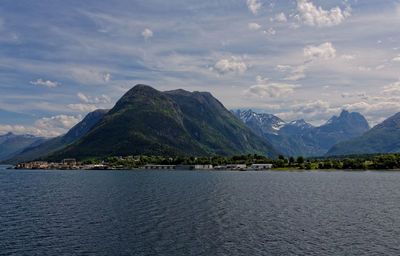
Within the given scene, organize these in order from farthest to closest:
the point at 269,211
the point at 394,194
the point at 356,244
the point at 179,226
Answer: the point at 394,194 < the point at 269,211 < the point at 179,226 < the point at 356,244

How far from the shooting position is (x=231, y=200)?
108188 millimetres

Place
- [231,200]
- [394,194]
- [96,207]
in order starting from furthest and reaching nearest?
[394,194] < [231,200] < [96,207]

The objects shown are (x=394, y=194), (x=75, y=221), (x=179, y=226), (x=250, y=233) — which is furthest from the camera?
(x=394, y=194)

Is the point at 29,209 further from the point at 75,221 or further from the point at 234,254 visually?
the point at 234,254

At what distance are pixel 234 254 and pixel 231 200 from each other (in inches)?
2293

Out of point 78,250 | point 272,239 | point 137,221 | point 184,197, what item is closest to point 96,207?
point 137,221

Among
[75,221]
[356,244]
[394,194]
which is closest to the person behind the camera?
[356,244]

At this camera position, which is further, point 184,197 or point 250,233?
point 184,197

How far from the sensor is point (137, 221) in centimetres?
7362

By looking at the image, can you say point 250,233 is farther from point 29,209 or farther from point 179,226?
point 29,209

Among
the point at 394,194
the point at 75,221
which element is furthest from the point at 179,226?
the point at 394,194

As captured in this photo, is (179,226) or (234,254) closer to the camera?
(234,254)

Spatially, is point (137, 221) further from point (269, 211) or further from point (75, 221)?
point (269, 211)

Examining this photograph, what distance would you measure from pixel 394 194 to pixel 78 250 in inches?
4584
